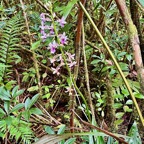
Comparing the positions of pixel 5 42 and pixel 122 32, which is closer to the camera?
pixel 5 42

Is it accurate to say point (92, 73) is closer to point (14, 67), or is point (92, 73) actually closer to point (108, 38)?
point (108, 38)

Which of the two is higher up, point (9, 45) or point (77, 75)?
point (9, 45)

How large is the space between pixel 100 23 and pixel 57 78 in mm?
364

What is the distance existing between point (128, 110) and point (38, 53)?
1.91 feet

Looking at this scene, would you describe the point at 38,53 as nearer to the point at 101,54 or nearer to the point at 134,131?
the point at 101,54

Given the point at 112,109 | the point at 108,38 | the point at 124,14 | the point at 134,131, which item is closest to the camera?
the point at 124,14

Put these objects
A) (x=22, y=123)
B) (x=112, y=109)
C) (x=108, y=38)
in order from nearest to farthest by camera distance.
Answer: (x=22, y=123) → (x=112, y=109) → (x=108, y=38)

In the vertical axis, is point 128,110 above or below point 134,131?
below

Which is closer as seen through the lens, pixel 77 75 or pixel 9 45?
pixel 77 75

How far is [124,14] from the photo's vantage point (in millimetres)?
509

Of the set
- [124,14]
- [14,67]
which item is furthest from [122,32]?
Result: [124,14]

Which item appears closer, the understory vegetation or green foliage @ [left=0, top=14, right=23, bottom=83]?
the understory vegetation

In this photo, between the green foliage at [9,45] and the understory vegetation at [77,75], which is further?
the green foliage at [9,45]

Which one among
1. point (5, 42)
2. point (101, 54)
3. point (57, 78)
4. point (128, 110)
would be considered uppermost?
point (5, 42)
